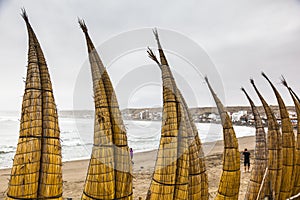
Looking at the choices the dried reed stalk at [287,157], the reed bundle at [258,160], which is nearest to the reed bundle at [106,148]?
the reed bundle at [258,160]

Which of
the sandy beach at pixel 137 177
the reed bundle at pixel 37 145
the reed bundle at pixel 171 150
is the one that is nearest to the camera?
the reed bundle at pixel 37 145

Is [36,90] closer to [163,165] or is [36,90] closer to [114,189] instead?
[114,189]

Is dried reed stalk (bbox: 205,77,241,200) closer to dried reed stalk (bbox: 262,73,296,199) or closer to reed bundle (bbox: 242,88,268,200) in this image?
reed bundle (bbox: 242,88,268,200)

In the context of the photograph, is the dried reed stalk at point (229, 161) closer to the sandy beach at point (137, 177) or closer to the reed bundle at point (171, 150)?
the reed bundle at point (171, 150)

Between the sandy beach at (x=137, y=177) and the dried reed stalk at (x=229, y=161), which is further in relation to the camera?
the sandy beach at (x=137, y=177)

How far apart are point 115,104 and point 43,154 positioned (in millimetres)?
613

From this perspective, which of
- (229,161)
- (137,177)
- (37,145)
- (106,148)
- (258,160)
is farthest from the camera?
(137,177)

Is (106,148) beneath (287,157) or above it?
above

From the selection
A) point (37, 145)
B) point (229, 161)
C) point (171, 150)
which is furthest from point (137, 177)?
point (37, 145)

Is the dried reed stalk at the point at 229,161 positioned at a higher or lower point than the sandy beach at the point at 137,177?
higher

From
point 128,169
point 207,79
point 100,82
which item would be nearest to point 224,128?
point 207,79

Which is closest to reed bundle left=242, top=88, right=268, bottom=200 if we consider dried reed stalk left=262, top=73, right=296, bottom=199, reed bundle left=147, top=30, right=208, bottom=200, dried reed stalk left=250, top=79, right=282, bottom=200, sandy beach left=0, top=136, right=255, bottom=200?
dried reed stalk left=250, top=79, right=282, bottom=200

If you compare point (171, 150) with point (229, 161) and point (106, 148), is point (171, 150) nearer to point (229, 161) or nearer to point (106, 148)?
point (106, 148)

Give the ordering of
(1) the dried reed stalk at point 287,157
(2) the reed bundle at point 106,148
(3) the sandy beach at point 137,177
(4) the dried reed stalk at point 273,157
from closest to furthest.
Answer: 1. (2) the reed bundle at point 106,148
2. (4) the dried reed stalk at point 273,157
3. (1) the dried reed stalk at point 287,157
4. (3) the sandy beach at point 137,177
